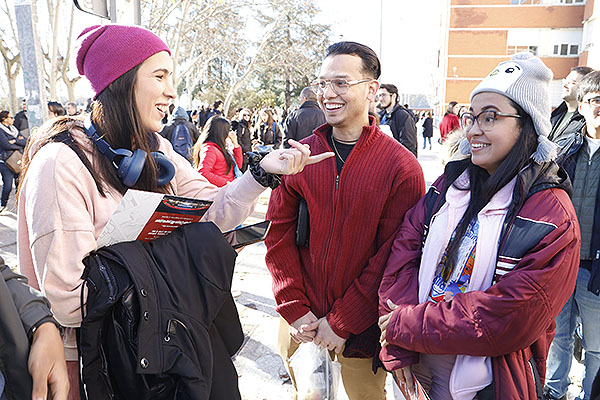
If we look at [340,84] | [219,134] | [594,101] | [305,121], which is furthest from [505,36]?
[340,84]

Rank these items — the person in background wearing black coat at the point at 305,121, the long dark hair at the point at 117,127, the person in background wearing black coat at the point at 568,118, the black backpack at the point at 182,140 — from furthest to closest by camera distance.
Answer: the black backpack at the point at 182,140 < the person in background wearing black coat at the point at 305,121 < the person in background wearing black coat at the point at 568,118 < the long dark hair at the point at 117,127

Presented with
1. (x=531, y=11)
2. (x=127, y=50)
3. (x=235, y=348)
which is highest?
(x=531, y=11)

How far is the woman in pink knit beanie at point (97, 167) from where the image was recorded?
1.42 meters

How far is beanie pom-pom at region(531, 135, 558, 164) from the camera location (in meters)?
1.64

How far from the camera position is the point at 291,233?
2.29m

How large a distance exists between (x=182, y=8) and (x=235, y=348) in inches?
634

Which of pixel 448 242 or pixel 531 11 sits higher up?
pixel 531 11

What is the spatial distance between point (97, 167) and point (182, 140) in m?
5.68

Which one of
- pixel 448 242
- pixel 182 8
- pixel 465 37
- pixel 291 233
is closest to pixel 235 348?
pixel 291 233

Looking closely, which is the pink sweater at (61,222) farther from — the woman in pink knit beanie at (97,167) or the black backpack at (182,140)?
the black backpack at (182,140)

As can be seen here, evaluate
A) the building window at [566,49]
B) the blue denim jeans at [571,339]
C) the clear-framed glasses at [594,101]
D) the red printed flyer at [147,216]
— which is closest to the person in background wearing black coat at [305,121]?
the clear-framed glasses at [594,101]

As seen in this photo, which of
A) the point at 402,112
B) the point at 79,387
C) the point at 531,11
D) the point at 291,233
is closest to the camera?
the point at 79,387

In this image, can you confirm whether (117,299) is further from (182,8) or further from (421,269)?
(182,8)

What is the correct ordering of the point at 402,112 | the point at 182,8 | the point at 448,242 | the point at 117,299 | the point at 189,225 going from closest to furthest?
the point at 117,299 < the point at 189,225 < the point at 448,242 < the point at 402,112 < the point at 182,8
